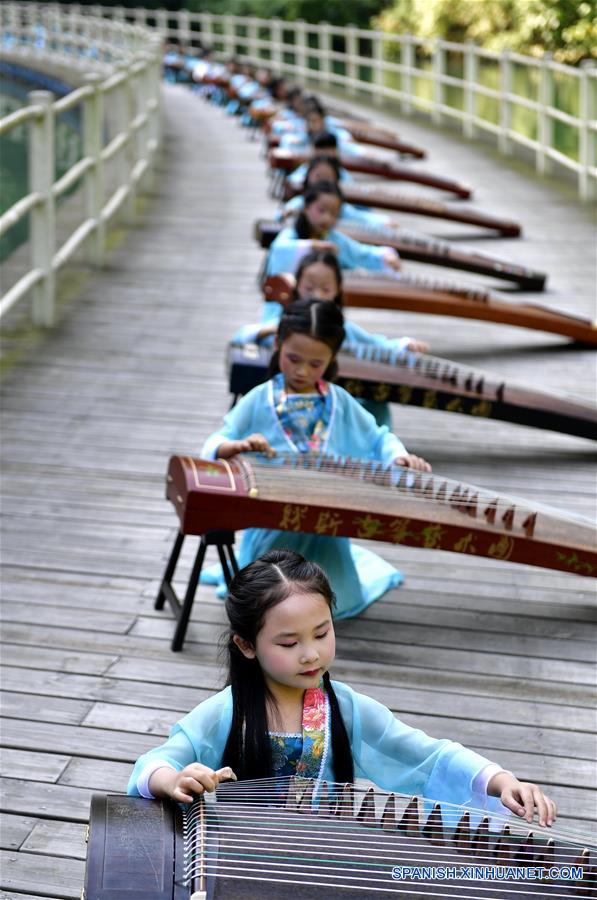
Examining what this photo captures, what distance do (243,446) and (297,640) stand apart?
1.28 m

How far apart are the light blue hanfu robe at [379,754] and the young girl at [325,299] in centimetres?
205

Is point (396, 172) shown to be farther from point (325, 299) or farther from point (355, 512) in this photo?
point (355, 512)

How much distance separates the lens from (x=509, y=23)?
19.9 m

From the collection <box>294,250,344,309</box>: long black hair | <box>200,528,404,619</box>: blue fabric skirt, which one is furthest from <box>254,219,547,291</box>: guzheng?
<box>200,528,404,619</box>: blue fabric skirt

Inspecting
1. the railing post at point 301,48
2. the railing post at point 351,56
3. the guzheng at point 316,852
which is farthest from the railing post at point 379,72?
the guzheng at point 316,852

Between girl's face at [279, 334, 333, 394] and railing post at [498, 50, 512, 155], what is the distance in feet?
30.4

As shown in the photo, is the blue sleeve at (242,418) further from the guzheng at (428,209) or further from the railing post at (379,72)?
the railing post at (379,72)

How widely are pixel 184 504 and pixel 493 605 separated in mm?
992

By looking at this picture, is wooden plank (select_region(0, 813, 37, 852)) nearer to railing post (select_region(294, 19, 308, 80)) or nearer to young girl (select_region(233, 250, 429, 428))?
young girl (select_region(233, 250, 429, 428))

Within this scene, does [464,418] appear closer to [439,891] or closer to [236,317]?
→ [236,317]

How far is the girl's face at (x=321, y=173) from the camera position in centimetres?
676

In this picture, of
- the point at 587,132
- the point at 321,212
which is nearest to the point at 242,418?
the point at 321,212

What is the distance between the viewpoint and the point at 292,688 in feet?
7.11

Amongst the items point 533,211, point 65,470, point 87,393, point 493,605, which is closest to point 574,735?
point 493,605
